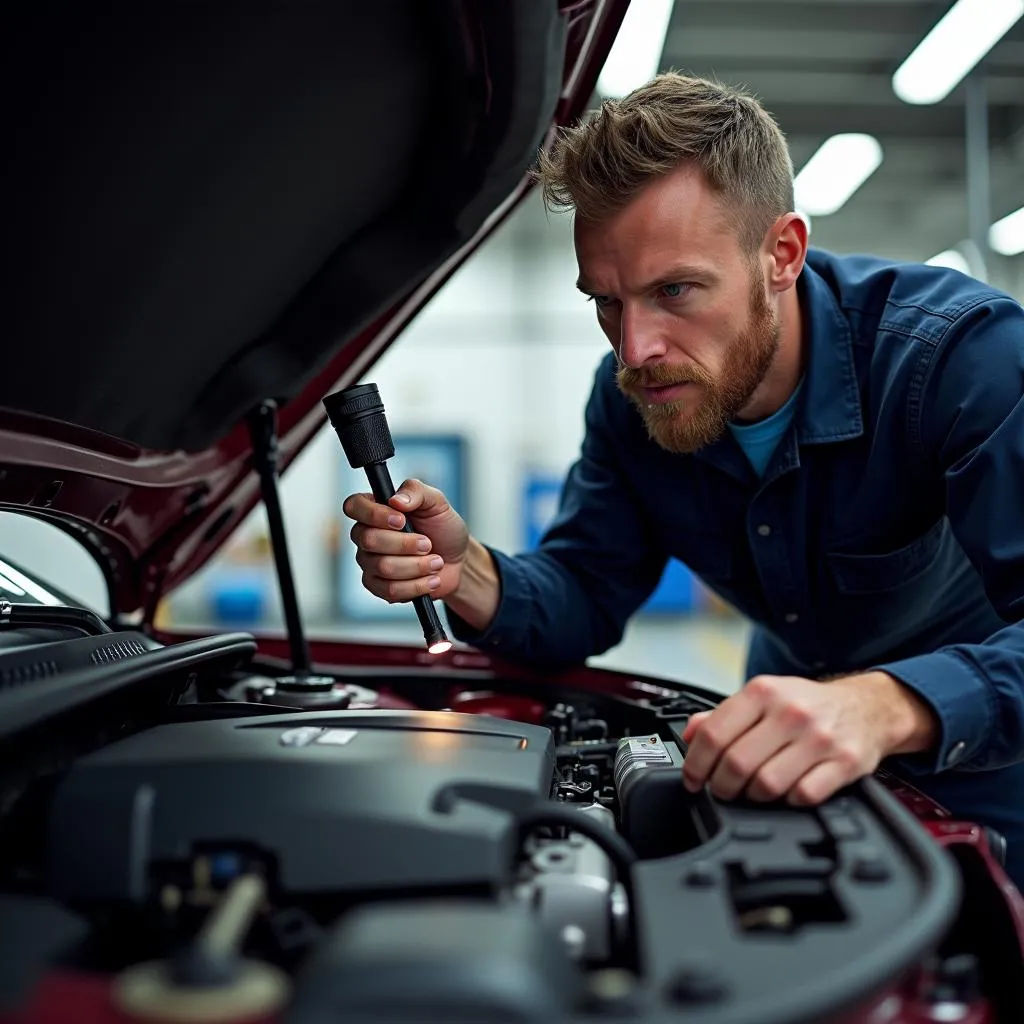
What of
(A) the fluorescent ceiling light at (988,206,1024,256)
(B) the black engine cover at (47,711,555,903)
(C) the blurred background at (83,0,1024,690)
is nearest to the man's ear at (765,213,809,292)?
(B) the black engine cover at (47,711,555,903)

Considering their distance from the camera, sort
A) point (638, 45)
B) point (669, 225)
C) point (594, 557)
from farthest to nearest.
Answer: point (638, 45)
point (594, 557)
point (669, 225)

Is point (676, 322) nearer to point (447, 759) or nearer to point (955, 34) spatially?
point (447, 759)

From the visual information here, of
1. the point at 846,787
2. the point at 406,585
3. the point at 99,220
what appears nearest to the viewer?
the point at 846,787

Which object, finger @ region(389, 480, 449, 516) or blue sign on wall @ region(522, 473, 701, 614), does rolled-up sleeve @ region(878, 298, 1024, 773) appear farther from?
blue sign on wall @ region(522, 473, 701, 614)

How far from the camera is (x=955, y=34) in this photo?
15.7ft

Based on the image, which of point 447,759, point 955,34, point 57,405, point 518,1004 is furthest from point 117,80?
point 955,34

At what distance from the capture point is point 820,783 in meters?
0.77

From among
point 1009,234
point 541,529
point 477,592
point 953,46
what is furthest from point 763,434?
point 1009,234

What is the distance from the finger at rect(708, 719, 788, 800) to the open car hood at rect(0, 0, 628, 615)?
2.13 feet

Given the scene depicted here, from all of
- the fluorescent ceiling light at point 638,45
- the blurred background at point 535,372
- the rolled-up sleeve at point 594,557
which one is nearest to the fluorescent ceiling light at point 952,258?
the blurred background at point 535,372

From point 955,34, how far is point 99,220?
487 centimetres

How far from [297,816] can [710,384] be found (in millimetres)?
779

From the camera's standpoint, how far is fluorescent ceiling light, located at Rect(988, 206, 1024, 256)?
7.54 metres

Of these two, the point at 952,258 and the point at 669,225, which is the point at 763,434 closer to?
the point at 669,225
